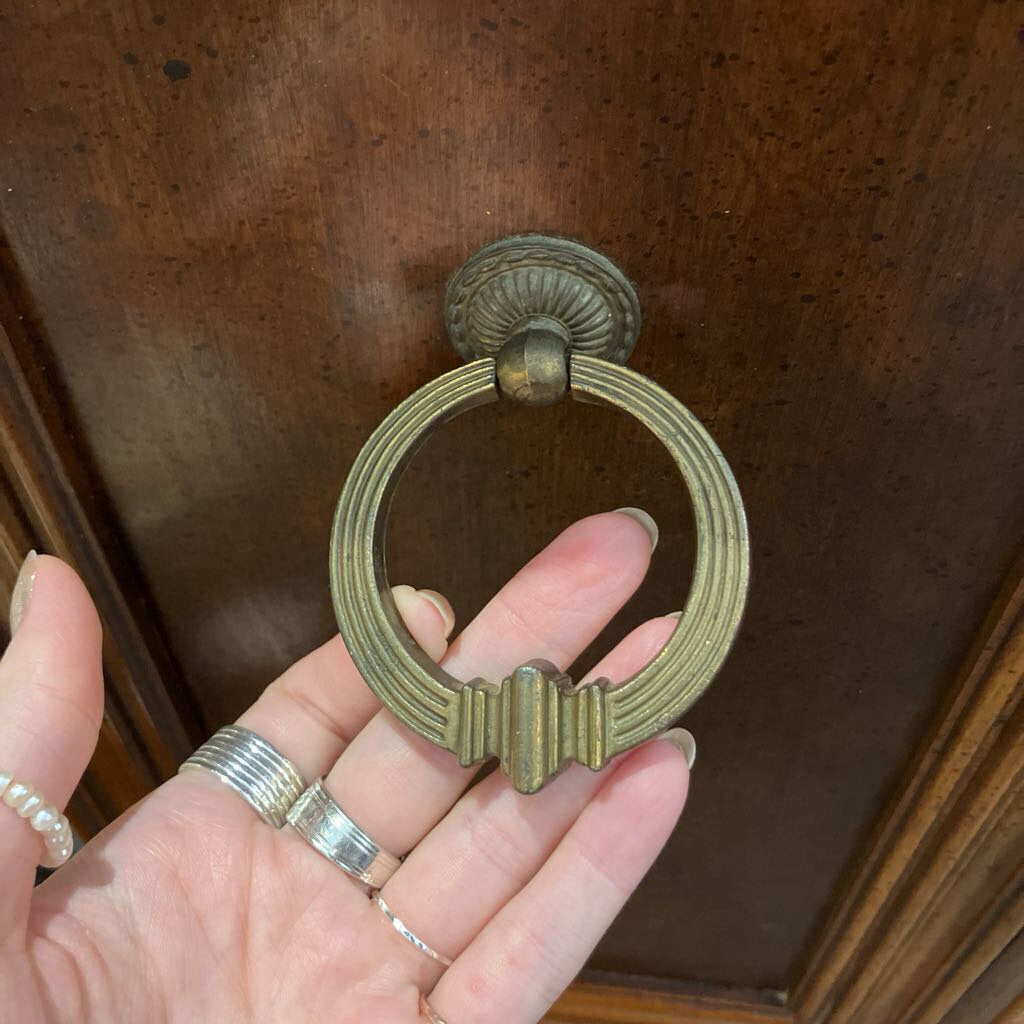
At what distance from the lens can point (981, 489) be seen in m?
0.52

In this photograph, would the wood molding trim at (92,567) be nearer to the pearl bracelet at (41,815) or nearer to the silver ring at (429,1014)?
the pearl bracelet at (41,815)

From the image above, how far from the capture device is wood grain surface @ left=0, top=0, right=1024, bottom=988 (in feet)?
1.29

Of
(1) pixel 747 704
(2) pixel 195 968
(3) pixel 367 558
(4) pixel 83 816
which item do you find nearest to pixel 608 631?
(1) pixel 747 704

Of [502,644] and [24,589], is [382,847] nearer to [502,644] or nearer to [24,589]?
[502,644]

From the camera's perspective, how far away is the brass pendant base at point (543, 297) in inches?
17.6

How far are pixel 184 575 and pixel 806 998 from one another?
70cm

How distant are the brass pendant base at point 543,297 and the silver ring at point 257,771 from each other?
307 millimetres

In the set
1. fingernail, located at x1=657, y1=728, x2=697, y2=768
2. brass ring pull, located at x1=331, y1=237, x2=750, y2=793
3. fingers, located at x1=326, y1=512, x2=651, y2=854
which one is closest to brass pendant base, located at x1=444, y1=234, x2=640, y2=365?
brass ring pull, located at x1=331, y1=237, x2=750, y2=793

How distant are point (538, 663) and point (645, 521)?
0.10m

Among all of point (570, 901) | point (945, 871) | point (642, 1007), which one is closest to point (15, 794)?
point (570, 901)

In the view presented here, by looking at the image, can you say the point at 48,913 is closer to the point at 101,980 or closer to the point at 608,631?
the point at 101,980

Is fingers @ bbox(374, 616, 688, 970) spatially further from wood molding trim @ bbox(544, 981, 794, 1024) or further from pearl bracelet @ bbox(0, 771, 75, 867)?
wood molding trim @ bbox(544, 981, 794, 1024)

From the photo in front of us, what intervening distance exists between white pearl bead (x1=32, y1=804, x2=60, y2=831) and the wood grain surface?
211mm

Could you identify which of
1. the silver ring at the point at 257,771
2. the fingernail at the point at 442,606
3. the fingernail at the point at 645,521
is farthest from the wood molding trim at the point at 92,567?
the fingernail at the point at 645,521
